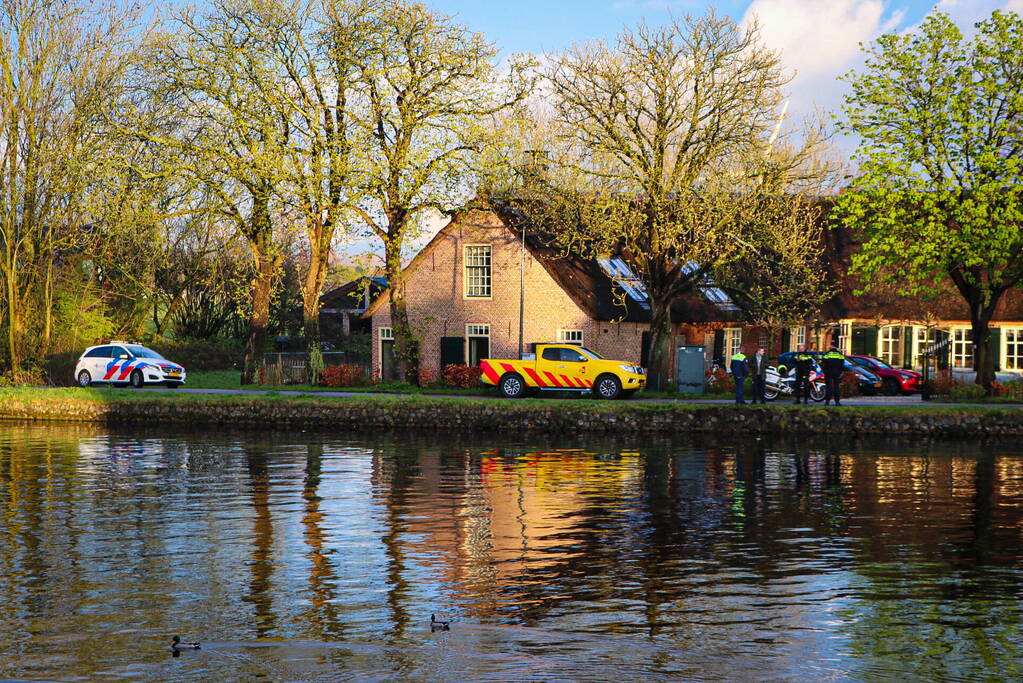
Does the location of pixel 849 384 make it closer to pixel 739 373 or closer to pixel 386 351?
pixel 739 373

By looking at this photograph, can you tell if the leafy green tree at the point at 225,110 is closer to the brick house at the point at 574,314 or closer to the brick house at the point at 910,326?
the brick house at the point at 574,314

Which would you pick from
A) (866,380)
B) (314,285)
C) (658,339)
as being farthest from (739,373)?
(314,285)

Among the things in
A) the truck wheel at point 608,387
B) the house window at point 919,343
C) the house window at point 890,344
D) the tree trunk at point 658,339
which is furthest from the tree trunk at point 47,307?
the house window at point 919,343

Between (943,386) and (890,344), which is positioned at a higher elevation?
(890,344)

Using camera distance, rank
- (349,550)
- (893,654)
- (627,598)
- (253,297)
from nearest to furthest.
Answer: (893,654) → (627,598) → (349,550) → (253,297)

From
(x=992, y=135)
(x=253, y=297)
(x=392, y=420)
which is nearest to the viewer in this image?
(x=392, y=420)

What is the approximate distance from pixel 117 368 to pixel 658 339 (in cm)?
1913

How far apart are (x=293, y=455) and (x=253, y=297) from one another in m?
20.9

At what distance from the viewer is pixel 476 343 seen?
160 ft

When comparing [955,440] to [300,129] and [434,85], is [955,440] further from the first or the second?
[300,129]

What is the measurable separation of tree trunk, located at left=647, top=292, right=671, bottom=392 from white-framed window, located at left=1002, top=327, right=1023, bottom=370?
1630 cm

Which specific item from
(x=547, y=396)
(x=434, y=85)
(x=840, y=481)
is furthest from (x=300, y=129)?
(x=840, y=481)

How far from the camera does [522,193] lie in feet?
142

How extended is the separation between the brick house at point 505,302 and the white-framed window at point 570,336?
0.04 meters
